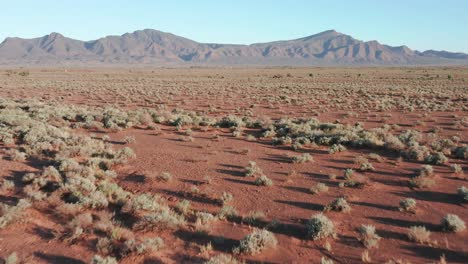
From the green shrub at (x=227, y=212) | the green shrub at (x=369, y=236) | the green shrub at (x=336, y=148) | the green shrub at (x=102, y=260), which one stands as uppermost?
the green shrub at (x=102, y=260)

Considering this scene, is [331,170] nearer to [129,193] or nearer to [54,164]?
[129,193]

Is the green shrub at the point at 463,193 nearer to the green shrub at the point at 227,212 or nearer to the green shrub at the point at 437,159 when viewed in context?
the green shrub at the point at 437,159

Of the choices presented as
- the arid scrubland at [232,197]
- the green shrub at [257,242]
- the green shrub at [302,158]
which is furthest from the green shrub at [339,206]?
the green shrub at [302,158]

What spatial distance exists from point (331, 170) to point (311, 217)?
4251 millimetres

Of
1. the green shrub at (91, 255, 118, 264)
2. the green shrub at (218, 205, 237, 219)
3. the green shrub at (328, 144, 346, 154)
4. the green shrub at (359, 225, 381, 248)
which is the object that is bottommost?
the green shrub at (328, 144, 346, 154)

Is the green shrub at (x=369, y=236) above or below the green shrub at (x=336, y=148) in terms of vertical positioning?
above

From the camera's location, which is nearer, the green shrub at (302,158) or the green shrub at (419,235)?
the green shrub at (419,235)

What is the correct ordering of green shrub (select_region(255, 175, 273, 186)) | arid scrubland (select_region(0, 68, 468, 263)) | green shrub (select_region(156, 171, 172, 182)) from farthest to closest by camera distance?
green shrub (select_region(156, 171, 172, 182))
green shrub (select_region(255, 175, 273, 186))
arid scrubland (select_region(0, 68, 468, 263))

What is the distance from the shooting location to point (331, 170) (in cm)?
1177

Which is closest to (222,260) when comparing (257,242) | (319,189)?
(257,242)

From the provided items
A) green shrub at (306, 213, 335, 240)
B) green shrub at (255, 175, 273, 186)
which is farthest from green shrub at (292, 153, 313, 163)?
green shrub at (306, 213, 335, 240)

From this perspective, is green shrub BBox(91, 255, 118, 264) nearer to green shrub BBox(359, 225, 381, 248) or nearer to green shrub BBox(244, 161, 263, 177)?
green shrub BBox(359, 225, 381, 248)

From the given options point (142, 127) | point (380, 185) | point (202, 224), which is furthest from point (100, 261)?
point (142, 127)

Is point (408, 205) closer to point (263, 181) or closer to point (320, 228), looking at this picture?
point (320, 228)
